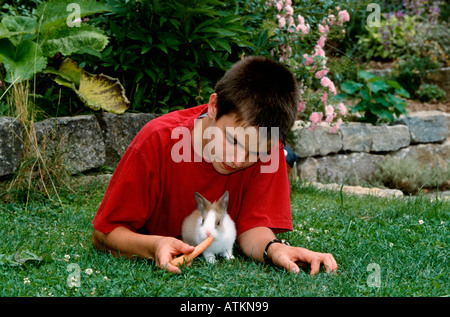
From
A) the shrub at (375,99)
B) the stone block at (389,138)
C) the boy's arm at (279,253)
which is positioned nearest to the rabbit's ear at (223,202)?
the boy's arm at (279,253)

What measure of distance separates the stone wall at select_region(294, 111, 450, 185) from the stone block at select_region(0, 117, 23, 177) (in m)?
2.94

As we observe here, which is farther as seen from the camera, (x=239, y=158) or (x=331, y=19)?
(x=331, y=19)

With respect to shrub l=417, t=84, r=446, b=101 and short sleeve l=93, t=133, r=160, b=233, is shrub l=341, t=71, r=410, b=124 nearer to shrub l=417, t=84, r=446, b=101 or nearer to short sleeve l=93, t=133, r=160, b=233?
shrub l=417, t=84, r=446, b=101

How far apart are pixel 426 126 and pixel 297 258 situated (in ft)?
18.1

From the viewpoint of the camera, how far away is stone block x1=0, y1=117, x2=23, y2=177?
3660mm

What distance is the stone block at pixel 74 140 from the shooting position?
3980 millimetres

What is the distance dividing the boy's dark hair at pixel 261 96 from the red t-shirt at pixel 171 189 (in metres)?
0.39

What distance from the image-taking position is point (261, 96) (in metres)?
2.18

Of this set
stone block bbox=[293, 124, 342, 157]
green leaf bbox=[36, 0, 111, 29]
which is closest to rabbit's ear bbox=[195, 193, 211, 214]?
green leaf bbox=[36, 0, 111, 29]

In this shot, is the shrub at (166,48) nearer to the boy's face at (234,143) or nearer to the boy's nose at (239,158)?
the boy's face at (234,143)

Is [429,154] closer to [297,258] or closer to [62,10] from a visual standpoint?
[62,10]

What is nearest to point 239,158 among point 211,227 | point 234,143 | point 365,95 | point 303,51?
point 234,143

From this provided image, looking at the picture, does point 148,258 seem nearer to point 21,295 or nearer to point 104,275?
point 104,275
